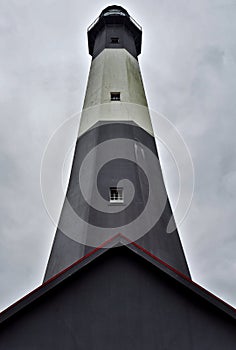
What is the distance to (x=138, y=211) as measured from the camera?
532 inches

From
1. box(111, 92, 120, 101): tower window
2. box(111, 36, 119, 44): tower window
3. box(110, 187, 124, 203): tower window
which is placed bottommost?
box(110, 187, 124, 203): tower window

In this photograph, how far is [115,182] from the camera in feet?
47.3

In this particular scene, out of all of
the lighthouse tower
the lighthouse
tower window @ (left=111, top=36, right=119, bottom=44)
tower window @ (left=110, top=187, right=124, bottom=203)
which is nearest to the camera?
the lighthouse

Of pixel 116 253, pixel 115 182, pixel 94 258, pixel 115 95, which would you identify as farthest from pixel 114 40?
pixel 94 258

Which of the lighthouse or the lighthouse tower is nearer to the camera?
the lighthouse

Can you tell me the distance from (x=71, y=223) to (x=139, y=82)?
37.0 ft

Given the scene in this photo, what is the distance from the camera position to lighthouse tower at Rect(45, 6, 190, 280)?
42.6 ft

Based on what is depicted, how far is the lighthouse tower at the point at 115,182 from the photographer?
1298 cm

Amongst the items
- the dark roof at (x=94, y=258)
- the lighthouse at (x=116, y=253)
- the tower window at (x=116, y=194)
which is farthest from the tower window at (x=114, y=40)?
the dark roof at (x=94, y=258)

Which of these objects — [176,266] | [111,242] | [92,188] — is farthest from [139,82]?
[111,242]

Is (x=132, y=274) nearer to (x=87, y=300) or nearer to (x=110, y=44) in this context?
(x=87, y=300)

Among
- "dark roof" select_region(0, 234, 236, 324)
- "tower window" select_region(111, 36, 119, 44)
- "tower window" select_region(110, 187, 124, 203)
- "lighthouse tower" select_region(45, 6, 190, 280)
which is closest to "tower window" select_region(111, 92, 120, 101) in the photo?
"lighthouse tower" select_region(45, 6, 190, 280)

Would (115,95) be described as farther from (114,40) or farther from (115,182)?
(114,40)

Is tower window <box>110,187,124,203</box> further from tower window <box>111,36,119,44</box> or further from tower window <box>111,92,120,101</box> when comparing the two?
tower window <box>111,36,119,44</box>
